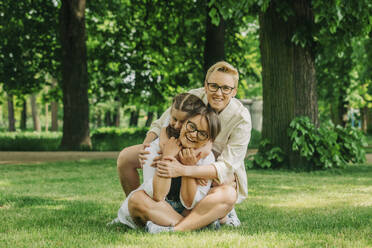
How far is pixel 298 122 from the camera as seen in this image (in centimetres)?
955

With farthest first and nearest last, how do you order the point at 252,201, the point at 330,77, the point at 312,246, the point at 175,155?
1. the point at 330,77
2. the point at 252,201
3. the point at 175,155
4. the point at 312,246

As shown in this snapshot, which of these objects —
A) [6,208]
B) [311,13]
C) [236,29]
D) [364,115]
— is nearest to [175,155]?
[6,208]

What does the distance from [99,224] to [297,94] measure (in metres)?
6.28

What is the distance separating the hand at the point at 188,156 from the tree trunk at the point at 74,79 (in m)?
11.4

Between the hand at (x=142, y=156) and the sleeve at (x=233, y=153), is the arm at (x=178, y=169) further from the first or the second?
the hand at (x=142, y=156)

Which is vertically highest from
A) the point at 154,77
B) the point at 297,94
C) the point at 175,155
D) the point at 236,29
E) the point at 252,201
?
the point at 236,29

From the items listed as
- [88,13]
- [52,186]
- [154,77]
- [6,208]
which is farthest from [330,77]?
[6,208]

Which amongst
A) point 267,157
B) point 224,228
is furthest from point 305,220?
point 267,157

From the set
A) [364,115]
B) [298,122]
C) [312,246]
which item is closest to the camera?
[312,246]

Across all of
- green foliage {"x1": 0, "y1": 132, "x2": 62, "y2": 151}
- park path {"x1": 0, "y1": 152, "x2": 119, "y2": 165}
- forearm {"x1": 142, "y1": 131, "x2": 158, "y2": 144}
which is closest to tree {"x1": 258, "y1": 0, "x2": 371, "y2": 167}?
park path {"x1": 0, "y1": 152, "x2": 119, "y2": 165}

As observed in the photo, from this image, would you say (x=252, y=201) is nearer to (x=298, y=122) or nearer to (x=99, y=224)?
(x=99, y=224)

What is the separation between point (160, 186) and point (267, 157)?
650 cm

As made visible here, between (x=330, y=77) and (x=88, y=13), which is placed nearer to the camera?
(x=88, y=13)

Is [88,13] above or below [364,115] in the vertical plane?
above
